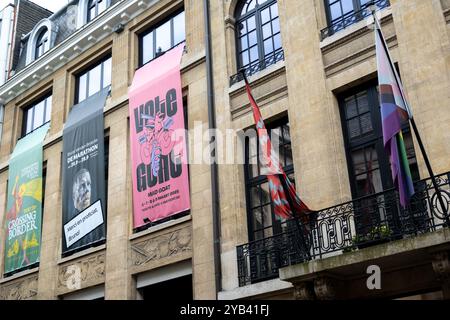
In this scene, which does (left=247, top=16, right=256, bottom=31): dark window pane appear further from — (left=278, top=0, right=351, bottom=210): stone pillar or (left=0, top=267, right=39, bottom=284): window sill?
(left=0, top=267, right=39, bottom=284): window sill

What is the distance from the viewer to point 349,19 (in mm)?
12758

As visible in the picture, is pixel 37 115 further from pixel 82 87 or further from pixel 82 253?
pixel 82 253

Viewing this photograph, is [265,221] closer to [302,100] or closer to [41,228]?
[302,100]

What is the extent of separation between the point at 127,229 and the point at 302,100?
6.02 metres

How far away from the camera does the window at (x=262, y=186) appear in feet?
42.2

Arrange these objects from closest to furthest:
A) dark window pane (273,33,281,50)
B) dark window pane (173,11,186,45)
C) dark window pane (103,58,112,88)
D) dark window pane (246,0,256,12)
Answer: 1. dark window pane (273,33,281,50)
2. dark window pane (246,0,256,12)
3. dark window pane (173,11,186,45)
4. dark window pane (103,58,112,88)

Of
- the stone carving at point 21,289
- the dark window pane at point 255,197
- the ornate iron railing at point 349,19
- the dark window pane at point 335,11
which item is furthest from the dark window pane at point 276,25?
the stone carving at point 21,289

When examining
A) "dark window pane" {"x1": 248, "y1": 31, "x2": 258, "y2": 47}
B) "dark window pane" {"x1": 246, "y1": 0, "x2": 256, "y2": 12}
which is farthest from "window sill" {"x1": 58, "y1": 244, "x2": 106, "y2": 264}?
"dark window pane" {"x1": 246, "y1": 0, "x2": 256, "y2": 12}

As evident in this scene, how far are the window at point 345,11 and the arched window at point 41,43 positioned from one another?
1306 centimetres

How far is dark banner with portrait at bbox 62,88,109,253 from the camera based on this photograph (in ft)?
53.8

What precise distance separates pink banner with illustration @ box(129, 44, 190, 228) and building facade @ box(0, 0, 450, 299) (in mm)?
308

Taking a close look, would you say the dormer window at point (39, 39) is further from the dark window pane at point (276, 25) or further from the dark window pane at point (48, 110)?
the dark window pane at point (276, 25)

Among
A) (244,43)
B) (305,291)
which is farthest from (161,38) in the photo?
(305,291)
